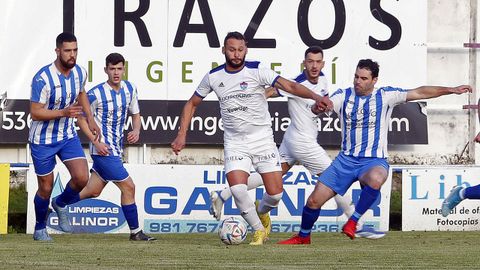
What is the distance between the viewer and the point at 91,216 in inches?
713

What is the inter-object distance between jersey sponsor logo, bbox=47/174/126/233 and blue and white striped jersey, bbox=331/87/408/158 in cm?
495

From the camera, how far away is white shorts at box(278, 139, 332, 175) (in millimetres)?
16203

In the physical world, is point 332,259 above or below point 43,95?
below

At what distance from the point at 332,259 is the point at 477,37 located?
31.3 feet

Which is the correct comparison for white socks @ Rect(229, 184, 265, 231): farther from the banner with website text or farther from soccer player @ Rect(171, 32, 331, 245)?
the banner with website text

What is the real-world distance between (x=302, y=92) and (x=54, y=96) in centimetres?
276

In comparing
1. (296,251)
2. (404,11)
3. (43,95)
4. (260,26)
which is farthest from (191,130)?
(296,251)

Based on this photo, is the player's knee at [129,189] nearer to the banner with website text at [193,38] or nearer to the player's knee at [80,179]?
the player's knee at [80,179]

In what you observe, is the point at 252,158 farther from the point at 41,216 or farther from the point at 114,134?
the point at 41,216

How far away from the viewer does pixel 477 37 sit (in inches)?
806

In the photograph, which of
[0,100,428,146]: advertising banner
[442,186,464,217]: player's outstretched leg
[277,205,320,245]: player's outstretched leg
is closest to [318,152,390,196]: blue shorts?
[277,205,320,245]: player's outstretched leg

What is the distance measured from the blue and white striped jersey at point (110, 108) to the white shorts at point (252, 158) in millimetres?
1886

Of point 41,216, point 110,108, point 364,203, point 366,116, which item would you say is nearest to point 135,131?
point 110,108

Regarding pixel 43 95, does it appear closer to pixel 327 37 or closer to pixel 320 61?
pixel 320 61
